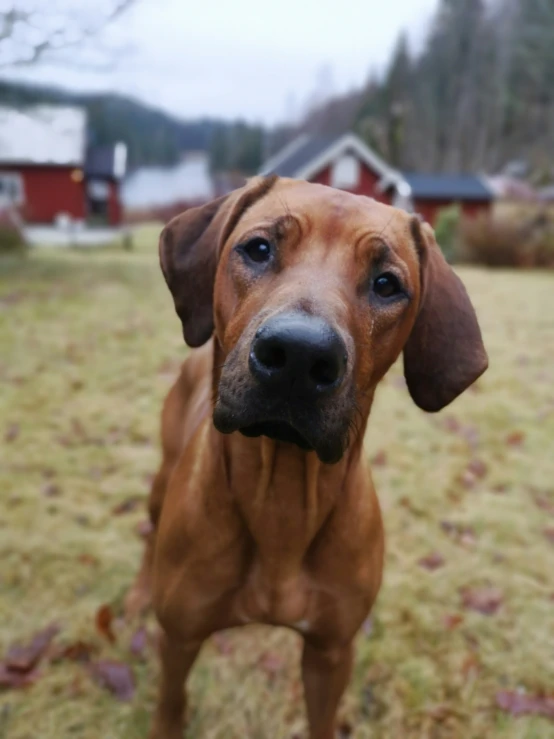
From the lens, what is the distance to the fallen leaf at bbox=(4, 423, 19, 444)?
5.18 metres

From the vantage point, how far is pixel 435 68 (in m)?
55.9

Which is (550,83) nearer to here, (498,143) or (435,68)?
(498,143)

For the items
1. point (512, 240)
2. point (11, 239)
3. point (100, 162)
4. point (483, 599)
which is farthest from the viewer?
point (100, 162)

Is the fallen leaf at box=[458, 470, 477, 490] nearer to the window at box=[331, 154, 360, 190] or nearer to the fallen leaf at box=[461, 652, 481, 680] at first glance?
the fallen leaf at box=[461, 652, 481, 680]

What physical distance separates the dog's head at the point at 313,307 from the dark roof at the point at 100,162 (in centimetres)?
3336

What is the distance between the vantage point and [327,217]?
70.7 inches

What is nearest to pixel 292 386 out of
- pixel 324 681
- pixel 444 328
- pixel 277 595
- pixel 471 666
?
pixel 444 328

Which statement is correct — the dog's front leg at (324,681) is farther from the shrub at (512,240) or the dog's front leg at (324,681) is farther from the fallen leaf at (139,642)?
the shrub at (512,240)

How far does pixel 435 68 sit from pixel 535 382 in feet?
186

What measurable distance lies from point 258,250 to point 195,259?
375mm

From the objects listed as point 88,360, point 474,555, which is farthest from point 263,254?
point 88,360

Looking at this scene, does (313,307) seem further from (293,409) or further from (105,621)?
(105,621)

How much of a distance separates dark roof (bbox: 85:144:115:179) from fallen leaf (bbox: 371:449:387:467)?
31225mm

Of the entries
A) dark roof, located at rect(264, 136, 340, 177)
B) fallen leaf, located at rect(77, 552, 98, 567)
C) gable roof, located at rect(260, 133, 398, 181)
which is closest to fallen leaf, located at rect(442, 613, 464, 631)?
fallen leaf, located at rect(77, 552, 98, 567)
